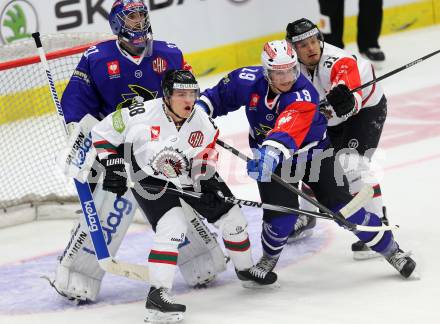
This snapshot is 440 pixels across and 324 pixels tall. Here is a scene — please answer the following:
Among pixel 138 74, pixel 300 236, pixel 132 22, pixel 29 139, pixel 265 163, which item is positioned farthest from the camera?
pixel 29 139

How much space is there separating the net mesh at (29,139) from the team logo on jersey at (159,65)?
1.28 m

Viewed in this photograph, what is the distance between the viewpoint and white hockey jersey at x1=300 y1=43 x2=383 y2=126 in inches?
188

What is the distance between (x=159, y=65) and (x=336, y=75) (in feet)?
2.58

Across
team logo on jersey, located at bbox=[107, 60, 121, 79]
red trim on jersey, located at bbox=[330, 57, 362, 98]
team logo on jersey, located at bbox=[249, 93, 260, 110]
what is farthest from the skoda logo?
team logo on jersey, located at bbox=[249, 93, 260, 110]

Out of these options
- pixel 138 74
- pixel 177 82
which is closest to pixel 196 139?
pixel 177 82

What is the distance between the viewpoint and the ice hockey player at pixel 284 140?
4.32 metres

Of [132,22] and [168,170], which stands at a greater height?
[132,22]

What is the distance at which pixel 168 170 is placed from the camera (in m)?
4.37

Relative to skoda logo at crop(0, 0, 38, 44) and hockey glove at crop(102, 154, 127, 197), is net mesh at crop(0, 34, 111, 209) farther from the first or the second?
hockey glove at crop(102, 154, 127, 197)

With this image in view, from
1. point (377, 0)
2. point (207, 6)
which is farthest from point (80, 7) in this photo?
point (377, 0)

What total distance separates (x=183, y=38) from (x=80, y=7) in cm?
98

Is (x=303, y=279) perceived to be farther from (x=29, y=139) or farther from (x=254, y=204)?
(x=29, y=139)

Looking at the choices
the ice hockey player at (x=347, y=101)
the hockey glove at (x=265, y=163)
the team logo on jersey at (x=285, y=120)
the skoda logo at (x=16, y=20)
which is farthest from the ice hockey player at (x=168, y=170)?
the skoda logo at (x=16, y=20)

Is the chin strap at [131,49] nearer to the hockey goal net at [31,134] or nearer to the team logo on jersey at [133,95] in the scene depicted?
the team logo on jersey at [133,95]
